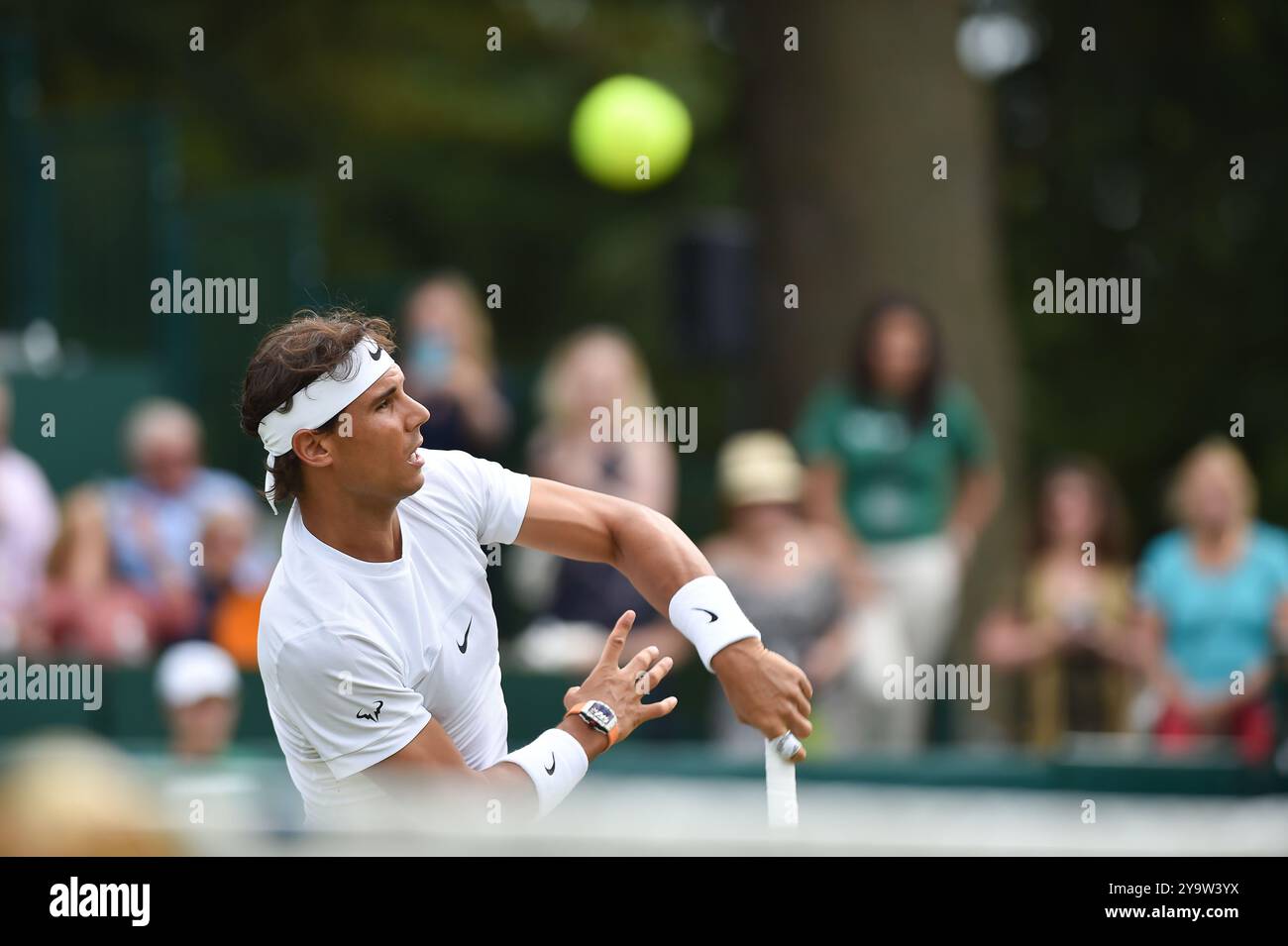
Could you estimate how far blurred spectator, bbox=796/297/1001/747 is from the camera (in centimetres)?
844

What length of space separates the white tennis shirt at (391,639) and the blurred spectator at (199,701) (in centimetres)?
335

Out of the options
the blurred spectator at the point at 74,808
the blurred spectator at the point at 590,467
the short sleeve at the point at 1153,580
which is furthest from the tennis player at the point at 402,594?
the short sleeve at the point at 1153,580

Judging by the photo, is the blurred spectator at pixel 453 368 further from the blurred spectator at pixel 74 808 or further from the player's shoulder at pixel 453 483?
the blurred spectator at pixel 74 808

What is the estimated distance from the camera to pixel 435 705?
4594 millimetres

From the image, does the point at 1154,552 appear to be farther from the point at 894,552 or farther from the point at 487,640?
the point at 487,640

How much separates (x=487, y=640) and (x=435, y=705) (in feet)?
0.62

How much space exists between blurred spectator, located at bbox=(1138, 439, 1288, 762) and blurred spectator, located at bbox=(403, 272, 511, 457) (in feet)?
9.79

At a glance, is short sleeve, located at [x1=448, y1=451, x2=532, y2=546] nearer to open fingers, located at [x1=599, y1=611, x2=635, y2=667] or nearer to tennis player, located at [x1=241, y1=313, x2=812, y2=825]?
tennis player, located at [x1=241, y1=313, x2=812, y2=825]

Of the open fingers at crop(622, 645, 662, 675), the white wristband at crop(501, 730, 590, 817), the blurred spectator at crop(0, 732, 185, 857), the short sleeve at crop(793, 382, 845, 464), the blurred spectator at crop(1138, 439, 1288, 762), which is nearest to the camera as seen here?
the blurred spectator at crop(0, 732, 185, 857)

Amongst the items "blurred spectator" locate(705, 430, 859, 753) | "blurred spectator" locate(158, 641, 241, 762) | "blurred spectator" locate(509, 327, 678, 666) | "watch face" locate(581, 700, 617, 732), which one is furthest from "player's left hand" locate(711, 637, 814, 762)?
"blurred spectator" locate(158, 641, 241, 762)

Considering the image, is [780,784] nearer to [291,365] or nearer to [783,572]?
[291,365]

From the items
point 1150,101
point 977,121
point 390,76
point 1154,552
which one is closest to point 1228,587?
point 1154,552

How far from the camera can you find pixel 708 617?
4320 mm

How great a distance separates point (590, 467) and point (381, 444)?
11.7ft
